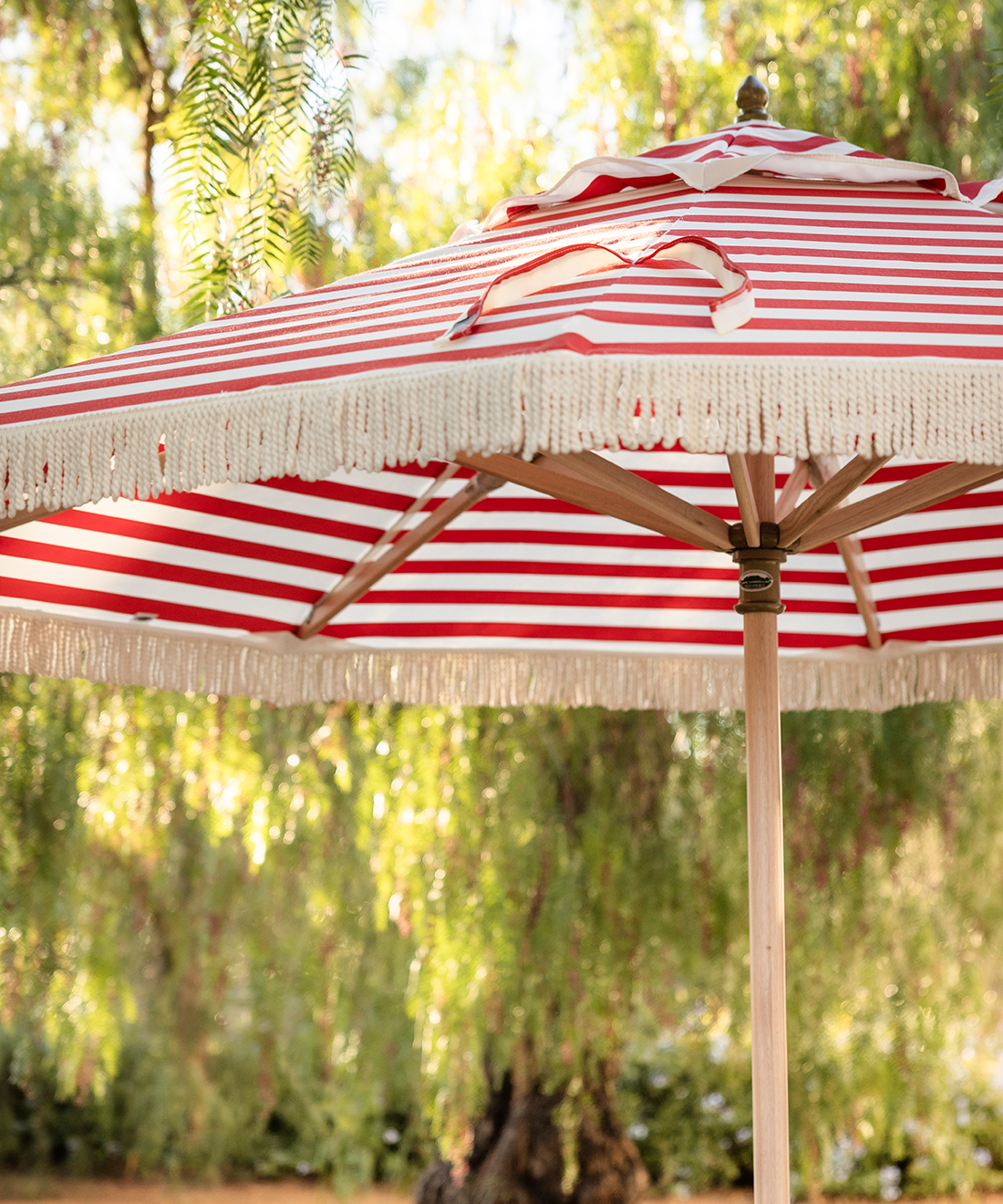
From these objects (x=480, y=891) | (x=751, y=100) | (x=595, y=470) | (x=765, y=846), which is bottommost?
(x=480, y=891)

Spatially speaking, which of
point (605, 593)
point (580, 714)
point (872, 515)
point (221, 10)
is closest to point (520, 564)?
point (605, 593)

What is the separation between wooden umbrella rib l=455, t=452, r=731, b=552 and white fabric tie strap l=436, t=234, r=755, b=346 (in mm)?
231

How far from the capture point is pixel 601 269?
148cm

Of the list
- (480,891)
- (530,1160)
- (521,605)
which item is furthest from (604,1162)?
(521,605)

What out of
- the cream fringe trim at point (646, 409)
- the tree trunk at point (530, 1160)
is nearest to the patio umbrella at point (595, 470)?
the cream fringe trim at point (646, 409)

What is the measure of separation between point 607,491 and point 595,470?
0.21m

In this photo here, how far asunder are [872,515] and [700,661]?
1131 mm

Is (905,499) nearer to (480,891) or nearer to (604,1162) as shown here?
(480,891)

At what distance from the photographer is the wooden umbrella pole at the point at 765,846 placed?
198 cm

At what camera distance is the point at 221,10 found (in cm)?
285

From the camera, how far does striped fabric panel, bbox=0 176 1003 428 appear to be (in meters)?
1.33

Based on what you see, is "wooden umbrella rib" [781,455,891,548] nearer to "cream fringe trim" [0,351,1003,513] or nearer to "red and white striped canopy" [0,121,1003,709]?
"red and white striped canopy" [0,121,1003,709]

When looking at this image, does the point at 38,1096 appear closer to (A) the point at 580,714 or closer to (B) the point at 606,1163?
(B) the point at 606,1163

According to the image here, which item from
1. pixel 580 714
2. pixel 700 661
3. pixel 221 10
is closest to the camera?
pixel 221 10
